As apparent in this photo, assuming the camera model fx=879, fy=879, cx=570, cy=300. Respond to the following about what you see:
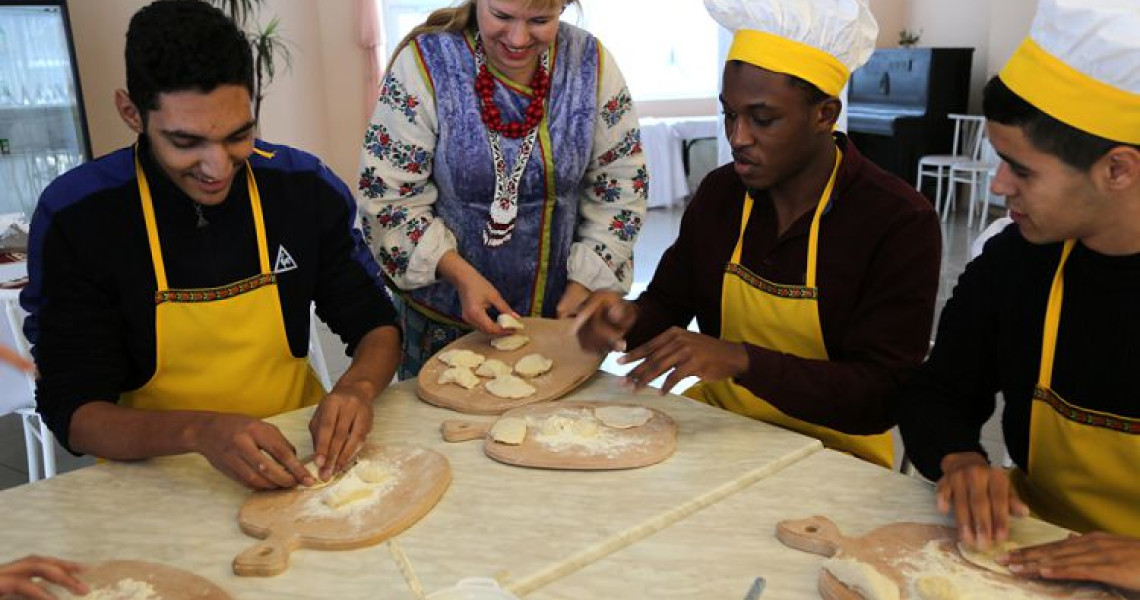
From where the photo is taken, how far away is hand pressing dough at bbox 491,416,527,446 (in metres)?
1.43

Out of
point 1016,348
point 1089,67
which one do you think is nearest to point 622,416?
point 1016,348

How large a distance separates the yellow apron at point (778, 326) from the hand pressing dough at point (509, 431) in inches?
19.1

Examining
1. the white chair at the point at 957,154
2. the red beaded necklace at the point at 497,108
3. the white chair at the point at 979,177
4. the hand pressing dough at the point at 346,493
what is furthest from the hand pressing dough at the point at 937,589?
the white chair at the point at 957,154

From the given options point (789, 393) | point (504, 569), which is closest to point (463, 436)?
point (504, 569)

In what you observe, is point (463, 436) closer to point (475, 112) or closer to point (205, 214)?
point (205, 214)

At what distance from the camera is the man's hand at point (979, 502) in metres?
1.11

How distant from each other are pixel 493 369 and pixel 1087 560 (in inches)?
41.5

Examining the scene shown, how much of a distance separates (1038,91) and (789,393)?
642 mm

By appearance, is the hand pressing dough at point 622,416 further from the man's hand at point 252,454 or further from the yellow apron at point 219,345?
the yellow apron at point 219,345

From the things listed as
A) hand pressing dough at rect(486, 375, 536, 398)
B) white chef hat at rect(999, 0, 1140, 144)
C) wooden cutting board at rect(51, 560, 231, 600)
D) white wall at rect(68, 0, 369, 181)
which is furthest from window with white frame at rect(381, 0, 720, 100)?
wooden cutting board at rect(51, 560, 231, 600)

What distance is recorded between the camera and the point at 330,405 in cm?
146

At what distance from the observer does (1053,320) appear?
4.42 ft

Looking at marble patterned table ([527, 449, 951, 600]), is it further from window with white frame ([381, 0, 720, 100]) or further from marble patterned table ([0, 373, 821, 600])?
window with white frame ([381, 0, 720, 100])

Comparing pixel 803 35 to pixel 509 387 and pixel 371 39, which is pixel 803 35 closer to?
pixel 509 387
